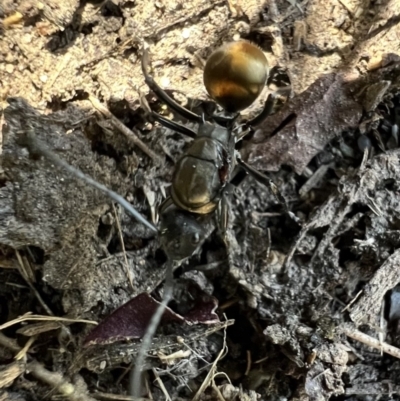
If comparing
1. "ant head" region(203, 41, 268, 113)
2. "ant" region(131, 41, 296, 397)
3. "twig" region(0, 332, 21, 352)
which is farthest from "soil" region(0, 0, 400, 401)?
"ant head" region(203, 41, 268, 113)

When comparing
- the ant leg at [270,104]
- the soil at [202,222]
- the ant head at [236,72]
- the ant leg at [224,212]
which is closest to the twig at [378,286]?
the soil at [202,222]

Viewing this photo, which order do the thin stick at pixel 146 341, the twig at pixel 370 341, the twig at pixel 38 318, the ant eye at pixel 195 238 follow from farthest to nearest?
the twig at pixel 370 341 → the ant eye at pixel 195 238 → the twig at pixel 38 318 → the thin stick at pixel 146 341

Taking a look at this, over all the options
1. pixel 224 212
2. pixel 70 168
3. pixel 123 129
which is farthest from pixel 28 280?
pixel 224 212

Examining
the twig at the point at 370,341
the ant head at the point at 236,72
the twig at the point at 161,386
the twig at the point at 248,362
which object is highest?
the ant head at the point at 236,72

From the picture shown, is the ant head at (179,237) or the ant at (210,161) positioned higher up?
the ant at (210,161)

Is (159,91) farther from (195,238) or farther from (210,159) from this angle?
(195,238)

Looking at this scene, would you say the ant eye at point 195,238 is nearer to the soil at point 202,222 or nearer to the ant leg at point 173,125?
the soil at point 202,222

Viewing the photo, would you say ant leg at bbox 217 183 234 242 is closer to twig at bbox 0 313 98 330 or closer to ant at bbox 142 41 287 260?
ant at bbox 142 41 287 260
